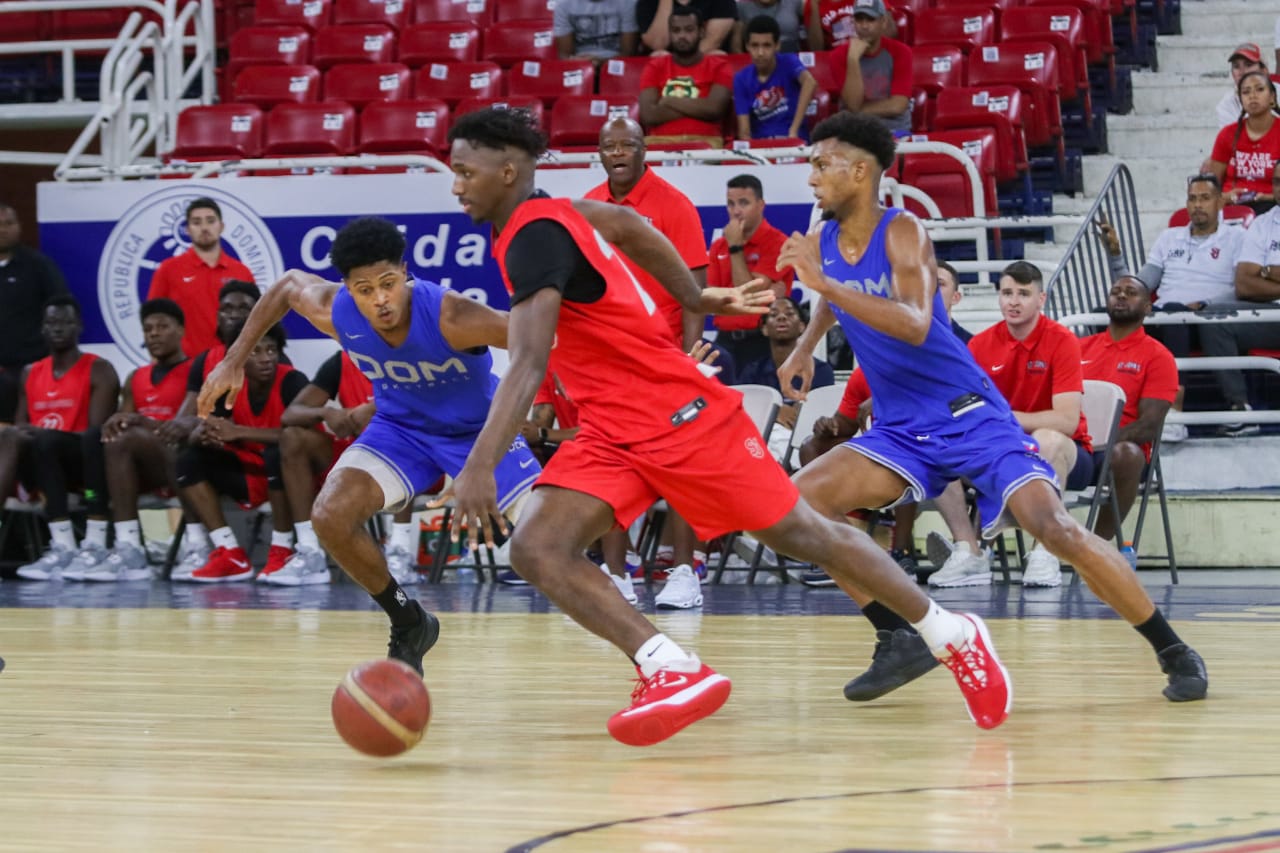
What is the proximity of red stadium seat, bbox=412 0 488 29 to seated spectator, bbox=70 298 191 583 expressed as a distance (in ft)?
16.2

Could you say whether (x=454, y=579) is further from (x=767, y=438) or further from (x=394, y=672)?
(x=394, y=672)

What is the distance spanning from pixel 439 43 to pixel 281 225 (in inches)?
136

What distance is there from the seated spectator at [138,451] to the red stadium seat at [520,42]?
419 cm

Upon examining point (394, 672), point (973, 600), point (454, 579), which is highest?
point (394, 672)

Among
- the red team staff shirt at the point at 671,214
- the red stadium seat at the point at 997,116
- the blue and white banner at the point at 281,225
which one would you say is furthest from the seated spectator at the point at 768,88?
the red team staff shirt at the point at 671,214

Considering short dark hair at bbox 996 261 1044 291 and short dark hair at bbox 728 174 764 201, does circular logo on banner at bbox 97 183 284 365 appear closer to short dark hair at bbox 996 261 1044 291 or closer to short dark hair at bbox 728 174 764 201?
short dark hair at bbox 728 174 764 201

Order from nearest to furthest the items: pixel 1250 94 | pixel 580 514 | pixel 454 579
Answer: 1. pixel 580 514
2. pixel 454 579
3. pixel 1250 94

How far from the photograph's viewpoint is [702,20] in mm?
13047

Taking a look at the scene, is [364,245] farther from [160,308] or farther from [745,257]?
[160,308]

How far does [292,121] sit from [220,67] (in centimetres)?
275

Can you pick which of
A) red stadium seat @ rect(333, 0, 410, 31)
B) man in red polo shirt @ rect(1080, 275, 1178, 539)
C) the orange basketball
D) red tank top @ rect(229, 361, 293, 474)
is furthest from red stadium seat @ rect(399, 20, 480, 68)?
the orange basketball

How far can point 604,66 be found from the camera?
13789mm

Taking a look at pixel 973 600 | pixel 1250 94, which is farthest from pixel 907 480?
pixel 1250 94

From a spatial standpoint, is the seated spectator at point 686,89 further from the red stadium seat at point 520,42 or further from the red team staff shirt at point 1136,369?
the red team staff shirt at point 1136,369
